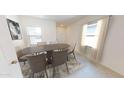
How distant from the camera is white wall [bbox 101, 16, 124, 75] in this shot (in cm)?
185

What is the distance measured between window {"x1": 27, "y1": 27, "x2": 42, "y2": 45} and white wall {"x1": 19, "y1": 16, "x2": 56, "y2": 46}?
0.20 meters

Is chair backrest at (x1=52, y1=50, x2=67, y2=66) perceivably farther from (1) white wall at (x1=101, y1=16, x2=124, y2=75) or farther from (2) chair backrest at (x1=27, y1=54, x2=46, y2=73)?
(1) white wall at (x1=101, y1=16, x2=124, y2=75)

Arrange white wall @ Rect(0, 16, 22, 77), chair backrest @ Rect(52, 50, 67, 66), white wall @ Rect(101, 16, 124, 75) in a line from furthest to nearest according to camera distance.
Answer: white wall @ Rect(101, 16, 124, 75) → chair backrest @ Rect(52, 50, 67, 66) → white wall @ Rect(0, 16, 22, 77)

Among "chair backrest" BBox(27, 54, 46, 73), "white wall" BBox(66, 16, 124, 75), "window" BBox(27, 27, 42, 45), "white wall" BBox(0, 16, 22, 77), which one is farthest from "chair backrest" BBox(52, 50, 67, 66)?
"window" BBox(27, 27, 42, 45)

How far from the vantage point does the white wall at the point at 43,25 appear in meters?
3.63

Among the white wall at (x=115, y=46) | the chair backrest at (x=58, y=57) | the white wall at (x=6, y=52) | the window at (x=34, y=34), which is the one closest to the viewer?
the white wall at (x=6, y=52)

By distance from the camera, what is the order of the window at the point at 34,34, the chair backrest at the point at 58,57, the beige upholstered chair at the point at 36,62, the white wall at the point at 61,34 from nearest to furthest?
1. the beige upholstered chair at the point at 36,62
2. the chair backrest at the point at 58,57
3. the window at the point at 34,34
4. the white wall at the point at 61,34

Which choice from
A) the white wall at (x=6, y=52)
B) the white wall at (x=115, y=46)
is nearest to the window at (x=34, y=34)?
the white wall at (x=6, y=52)

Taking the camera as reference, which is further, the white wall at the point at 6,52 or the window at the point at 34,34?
the window at the point at 34,34

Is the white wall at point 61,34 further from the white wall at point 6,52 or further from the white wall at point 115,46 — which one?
the white wall at point 6,52

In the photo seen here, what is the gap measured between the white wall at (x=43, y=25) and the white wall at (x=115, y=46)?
3492mm
